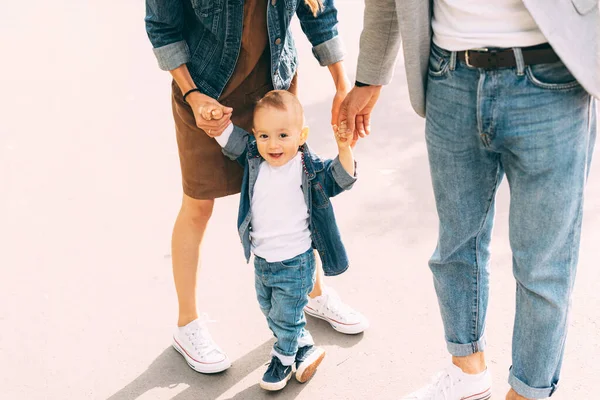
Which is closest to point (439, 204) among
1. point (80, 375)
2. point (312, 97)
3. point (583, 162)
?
point (583, 162)

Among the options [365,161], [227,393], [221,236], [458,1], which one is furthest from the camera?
[365,161]

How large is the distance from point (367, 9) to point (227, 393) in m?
1.34

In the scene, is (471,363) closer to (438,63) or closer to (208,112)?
(438,63)

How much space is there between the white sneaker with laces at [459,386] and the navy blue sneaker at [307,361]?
38 cm

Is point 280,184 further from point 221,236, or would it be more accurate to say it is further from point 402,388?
point 221,236

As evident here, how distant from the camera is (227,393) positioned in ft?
8.75

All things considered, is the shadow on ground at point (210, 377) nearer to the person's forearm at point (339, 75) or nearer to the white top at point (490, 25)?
the person's forearm at point (339, 75)

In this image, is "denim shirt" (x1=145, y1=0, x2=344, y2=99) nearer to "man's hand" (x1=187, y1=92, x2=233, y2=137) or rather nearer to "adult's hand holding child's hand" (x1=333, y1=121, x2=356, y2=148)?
"man's hand" (x1=187, y1=92, x2=233, y2=137)

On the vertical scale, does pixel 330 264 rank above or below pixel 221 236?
above

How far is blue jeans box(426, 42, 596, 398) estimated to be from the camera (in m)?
1.92

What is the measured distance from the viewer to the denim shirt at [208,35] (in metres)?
2.38

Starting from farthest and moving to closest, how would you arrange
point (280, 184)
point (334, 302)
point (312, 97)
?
point (312, 97), point (334, 302), point (280, 184)

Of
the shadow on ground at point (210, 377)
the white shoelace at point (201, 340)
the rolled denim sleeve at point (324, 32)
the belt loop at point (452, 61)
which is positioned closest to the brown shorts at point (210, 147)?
the rolled denim sleeve at point (324, 32)

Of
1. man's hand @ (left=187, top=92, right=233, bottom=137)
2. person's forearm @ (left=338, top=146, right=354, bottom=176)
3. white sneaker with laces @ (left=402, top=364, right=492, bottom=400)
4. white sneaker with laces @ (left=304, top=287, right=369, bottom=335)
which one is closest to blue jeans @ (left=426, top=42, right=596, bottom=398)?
white sneaker with laces @ (left=402, top=364, right=492, bottom=400)
